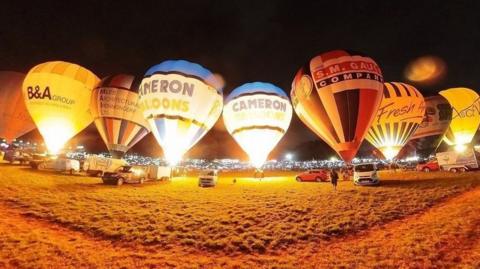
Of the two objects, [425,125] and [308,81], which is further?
[425,125]

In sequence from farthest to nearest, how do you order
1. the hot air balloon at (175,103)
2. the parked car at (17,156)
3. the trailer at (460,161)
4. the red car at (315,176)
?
the parked car at (17,156) → the trailer at (460,161) → the red car at (315,176) → the hot air balloon at (175,103)

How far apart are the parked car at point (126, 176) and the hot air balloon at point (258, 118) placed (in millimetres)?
8876

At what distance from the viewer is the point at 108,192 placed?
18422mm

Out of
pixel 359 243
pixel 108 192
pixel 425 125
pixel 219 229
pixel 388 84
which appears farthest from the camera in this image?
pixel 425 125

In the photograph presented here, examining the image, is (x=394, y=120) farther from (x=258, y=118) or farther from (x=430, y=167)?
(x=258, y=118)

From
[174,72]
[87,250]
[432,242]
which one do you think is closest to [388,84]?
[174,72]

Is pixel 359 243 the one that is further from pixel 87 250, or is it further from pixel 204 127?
pixel 204 127

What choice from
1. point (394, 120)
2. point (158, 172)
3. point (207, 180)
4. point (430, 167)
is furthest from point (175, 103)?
point (430, 167)

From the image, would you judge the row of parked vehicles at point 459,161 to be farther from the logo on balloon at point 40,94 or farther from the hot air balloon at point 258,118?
the logo on balloon at point 40,94

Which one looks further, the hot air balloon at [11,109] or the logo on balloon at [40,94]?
the hot air balloon at [11,109]

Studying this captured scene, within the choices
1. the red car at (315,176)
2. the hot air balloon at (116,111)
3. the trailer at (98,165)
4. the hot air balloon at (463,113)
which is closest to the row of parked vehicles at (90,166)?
the trailer at (98,165)

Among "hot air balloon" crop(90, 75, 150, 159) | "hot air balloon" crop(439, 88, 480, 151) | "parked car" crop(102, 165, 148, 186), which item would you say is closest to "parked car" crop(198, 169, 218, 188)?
"parked car" crop(102, 165, 148, 186)

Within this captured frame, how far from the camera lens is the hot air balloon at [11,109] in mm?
31375

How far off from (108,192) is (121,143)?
412 inches
